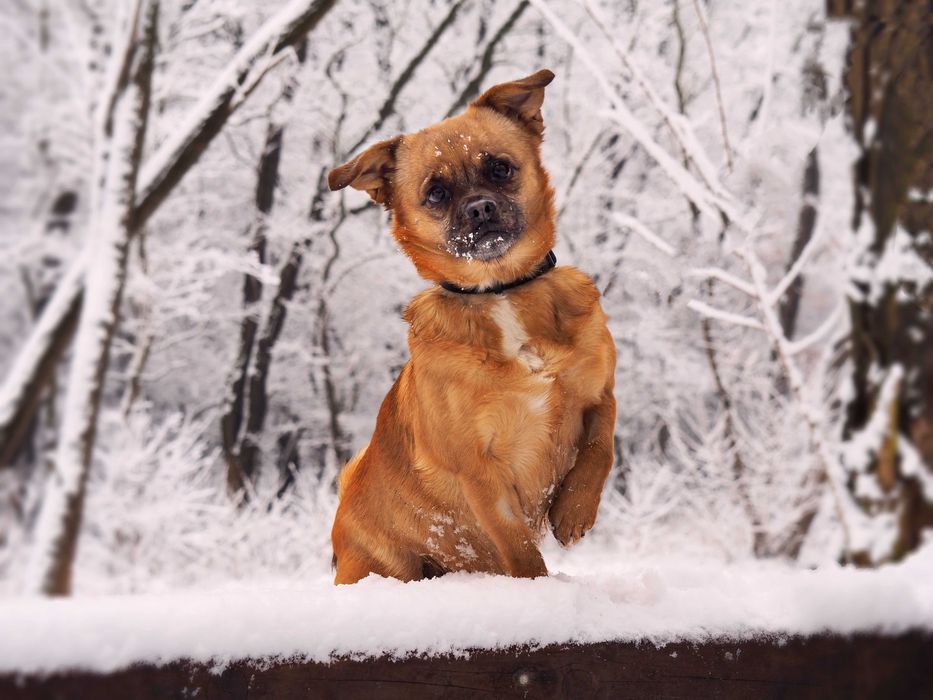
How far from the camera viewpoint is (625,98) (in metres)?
8.41

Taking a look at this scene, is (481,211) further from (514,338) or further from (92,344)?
(92,344)

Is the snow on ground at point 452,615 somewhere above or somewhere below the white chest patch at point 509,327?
below

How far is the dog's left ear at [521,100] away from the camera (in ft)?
5.49

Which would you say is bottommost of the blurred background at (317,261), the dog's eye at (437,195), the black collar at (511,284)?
the blurred background at (317,261)

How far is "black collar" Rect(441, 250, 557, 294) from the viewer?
4.89 feet

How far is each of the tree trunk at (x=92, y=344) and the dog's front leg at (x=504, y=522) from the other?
4388 millimetres

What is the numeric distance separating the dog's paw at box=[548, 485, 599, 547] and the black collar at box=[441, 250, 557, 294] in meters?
0.37

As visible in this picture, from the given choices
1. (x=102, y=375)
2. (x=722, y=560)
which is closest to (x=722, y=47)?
(x=722, y=560)

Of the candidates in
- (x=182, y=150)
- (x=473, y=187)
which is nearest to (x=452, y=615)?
(x=473, y=187)

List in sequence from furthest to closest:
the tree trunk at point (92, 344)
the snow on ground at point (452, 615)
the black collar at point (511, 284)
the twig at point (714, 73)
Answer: the tree trunk at point (92, 344)
the twig at point (714, 73)
the black collar at point (511, 284)
the snow on ground at point (452, 615)

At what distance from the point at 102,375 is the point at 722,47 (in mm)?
6884

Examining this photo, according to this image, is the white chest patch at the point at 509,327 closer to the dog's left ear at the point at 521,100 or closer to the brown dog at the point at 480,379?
the brown dog at the point at 480,379

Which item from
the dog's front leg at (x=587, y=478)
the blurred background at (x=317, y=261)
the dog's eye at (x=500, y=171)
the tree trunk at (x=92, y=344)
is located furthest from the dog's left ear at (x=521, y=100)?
the tree trunk at (x=92, y=344)

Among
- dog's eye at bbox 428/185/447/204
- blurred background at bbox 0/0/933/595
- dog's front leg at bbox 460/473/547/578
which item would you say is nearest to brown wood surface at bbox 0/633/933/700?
dog's front leg at bbox 460/473/547/578
